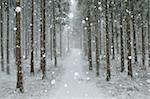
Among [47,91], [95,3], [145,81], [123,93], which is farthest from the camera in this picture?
[95,3]

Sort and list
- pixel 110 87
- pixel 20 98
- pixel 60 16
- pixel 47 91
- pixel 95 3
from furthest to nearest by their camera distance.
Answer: pixel 60 16
pixel 95 3
pixel 110 87
pixel 47 91
pixel 20 98

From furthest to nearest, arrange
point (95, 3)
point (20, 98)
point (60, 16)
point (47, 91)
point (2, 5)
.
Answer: point (60, 16)
point (2, 5)
point (95, 3)
point (47, 91)
point (20, 98)

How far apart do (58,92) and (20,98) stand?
10.9 feet

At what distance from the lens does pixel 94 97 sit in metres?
16.5

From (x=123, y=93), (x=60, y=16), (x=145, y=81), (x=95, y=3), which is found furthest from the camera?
(x=60, y=16)

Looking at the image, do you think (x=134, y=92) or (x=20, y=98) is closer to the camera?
(x=20, y=98)

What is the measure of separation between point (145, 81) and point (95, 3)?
356 inches

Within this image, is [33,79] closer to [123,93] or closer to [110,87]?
[110,87]

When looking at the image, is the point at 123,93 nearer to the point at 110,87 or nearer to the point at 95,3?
the point at 110,87

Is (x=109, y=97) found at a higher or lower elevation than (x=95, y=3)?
lower

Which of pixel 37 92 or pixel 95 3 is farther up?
pixel 95 3

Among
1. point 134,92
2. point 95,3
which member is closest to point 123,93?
point 134,92

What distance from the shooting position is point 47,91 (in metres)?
18.8

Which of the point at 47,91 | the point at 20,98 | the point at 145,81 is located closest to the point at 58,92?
the point at 47,91
